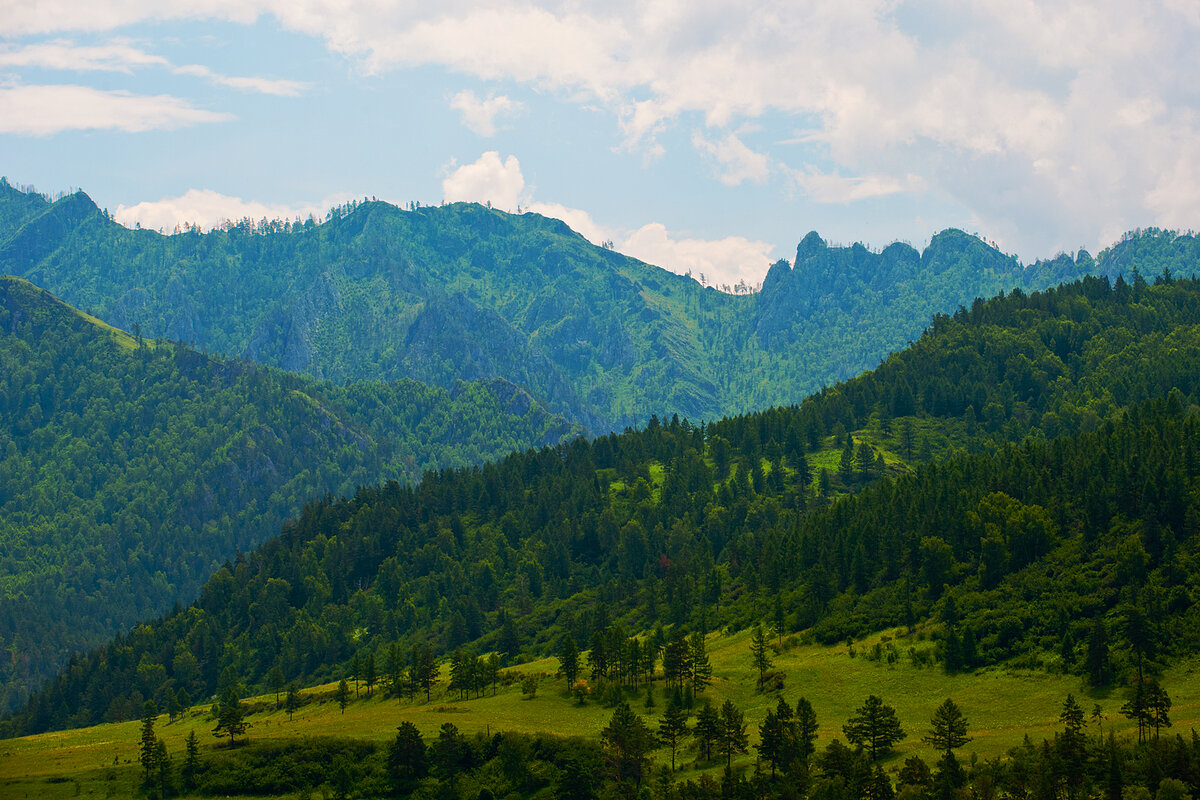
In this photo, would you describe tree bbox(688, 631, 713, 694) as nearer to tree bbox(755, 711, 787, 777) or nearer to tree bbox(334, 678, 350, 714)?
tree bbox(755, 711, 787, 777)

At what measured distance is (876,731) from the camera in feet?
380

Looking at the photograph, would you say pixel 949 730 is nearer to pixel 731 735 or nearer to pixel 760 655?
pixel 731 735

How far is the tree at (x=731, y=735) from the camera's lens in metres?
121

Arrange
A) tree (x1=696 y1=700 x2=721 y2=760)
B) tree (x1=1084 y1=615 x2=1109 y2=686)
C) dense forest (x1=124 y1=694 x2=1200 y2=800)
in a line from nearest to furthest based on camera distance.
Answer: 1. dense forest (x1=124 y1=694 x2=1200 y2=800)
2. tree (x1=696 y1=700 x2=721 y2=760)
3. tree (x1=1084 y1=615 x2=1109 y2=686)

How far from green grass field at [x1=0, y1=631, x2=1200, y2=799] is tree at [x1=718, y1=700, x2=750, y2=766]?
1911 millimetres

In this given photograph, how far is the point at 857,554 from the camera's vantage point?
185625 millimetres

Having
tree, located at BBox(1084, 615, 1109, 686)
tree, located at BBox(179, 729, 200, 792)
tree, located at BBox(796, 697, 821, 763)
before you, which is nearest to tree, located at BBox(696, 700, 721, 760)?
tree, located at BBox(796, 697, 821, 763)

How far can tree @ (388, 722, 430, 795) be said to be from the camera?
130 m

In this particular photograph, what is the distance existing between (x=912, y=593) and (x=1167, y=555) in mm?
38314

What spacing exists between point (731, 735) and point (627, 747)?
38.7 ft

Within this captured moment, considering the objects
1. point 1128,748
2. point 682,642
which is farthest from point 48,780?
point 1128,748

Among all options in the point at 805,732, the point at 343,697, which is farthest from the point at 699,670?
the point at 343,697

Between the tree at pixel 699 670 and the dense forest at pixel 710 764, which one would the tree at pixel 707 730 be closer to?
the dense forest at pixel 710 764

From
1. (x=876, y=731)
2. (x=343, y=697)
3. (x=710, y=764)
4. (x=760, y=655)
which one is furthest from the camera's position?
(x=343, y=697)
